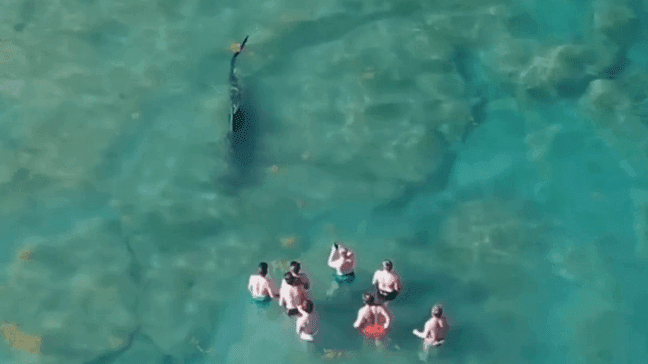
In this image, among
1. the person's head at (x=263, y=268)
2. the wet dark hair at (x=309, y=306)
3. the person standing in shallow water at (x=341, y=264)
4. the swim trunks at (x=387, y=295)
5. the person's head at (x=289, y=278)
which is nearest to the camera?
the wet dark hair at (x=309, y=306)

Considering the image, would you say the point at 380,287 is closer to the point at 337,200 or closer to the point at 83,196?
the point at 337,200

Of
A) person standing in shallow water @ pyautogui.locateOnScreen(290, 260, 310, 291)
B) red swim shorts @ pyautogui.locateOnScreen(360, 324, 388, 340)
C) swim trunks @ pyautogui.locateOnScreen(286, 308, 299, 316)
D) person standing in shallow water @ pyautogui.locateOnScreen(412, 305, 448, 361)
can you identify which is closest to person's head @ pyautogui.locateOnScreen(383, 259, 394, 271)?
red swim shorts @ pyautogui.locateOnScreen(360, 324, 388, 340)

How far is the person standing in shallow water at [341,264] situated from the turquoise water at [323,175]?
357 mm

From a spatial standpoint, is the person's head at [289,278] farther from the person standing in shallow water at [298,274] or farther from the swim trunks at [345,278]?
the swim trunks at [345,278]

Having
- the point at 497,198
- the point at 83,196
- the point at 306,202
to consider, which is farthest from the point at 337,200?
the point at 83,196

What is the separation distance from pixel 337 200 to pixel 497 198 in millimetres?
3621

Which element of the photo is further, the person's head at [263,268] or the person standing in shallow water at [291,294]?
the person's head at [263,268]

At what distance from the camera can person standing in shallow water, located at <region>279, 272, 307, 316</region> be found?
45.7 ft

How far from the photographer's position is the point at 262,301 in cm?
1509

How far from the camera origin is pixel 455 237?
16531 mm

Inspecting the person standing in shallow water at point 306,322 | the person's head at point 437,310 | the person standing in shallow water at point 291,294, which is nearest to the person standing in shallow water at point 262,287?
the person standing in shallow water at point 291,294

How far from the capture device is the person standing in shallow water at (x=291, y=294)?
45.7 ft

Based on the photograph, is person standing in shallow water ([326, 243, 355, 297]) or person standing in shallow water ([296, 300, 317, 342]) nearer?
person standing in shallow water ([296, 300, 317, 342])

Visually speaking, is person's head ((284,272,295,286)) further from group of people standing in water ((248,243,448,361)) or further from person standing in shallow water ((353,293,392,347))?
person standing in shallow water ((353,293,392,347))
